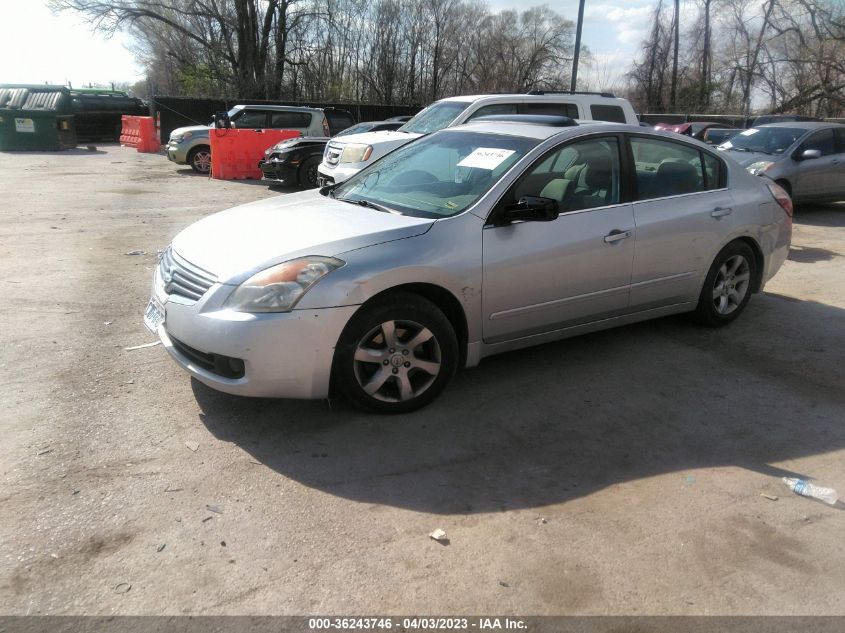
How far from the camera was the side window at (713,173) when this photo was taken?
534 cm

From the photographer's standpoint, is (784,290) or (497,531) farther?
(784,290)

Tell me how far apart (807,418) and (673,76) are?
1607 inches

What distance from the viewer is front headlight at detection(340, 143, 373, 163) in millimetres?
10484

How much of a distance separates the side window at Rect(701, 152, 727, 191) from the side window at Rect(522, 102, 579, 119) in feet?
15.6

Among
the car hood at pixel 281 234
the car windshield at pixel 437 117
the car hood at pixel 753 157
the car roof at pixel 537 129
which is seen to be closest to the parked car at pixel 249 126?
the car windshield at pixel 437 117

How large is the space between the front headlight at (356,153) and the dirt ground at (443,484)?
574 centimetres

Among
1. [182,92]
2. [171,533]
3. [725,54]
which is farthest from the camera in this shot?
[182,92]

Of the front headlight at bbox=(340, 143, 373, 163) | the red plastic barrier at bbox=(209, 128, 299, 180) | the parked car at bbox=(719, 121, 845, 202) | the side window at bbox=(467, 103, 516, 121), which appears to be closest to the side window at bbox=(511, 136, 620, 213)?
the side window at bbox=(467, 103, 516, 121)

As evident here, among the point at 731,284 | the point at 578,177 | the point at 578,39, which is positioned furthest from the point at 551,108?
the point at 578,39

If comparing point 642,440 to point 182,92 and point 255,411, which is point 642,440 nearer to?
point 255,411

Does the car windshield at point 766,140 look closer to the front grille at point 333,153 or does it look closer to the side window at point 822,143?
the side window at point 822,143

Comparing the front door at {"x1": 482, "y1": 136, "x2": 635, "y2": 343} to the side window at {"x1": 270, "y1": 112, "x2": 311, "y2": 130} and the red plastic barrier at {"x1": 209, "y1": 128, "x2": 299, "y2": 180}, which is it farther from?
the side window at {"x1": 270, "y1": 112, "x2": 311, "y2": 130}

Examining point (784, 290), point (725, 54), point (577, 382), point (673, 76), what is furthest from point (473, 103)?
point (673, 76)

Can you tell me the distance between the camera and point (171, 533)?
2881 millimetres
